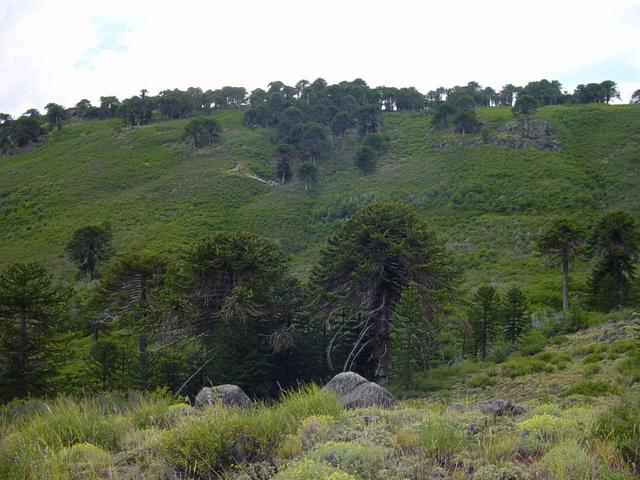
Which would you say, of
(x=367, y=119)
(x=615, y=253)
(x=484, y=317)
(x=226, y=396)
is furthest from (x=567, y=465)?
(x=367, y=119)

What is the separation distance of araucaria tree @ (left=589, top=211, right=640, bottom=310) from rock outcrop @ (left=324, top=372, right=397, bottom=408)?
2486cm

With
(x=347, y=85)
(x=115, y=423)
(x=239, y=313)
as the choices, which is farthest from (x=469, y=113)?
(x=115, y=423)

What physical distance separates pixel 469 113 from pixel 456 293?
60.0 meters

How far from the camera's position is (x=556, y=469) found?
152 inches

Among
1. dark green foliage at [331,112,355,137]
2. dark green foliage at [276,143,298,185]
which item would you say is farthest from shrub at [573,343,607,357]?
dark green foliage at [331,112,355,137]

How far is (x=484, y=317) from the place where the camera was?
2434 cm

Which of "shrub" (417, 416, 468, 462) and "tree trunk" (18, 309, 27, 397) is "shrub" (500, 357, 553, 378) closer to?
"shrub" (417, 416, 468, 462)

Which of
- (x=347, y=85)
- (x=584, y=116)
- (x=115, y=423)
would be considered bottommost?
(x=115, y=423)

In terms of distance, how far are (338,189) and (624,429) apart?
60487 millimetres

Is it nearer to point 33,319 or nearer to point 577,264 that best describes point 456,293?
point 33,319

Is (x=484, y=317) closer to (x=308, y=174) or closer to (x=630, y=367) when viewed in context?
(x=630, y=367)

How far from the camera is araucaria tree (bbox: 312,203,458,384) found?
19188mm

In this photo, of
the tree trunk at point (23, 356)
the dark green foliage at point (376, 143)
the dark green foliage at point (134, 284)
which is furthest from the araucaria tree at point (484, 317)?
the dark green foliage at point (376, 143)

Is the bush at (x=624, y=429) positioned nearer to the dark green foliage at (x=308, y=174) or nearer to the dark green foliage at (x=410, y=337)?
the dark green foliage at (x=410, y=337)
